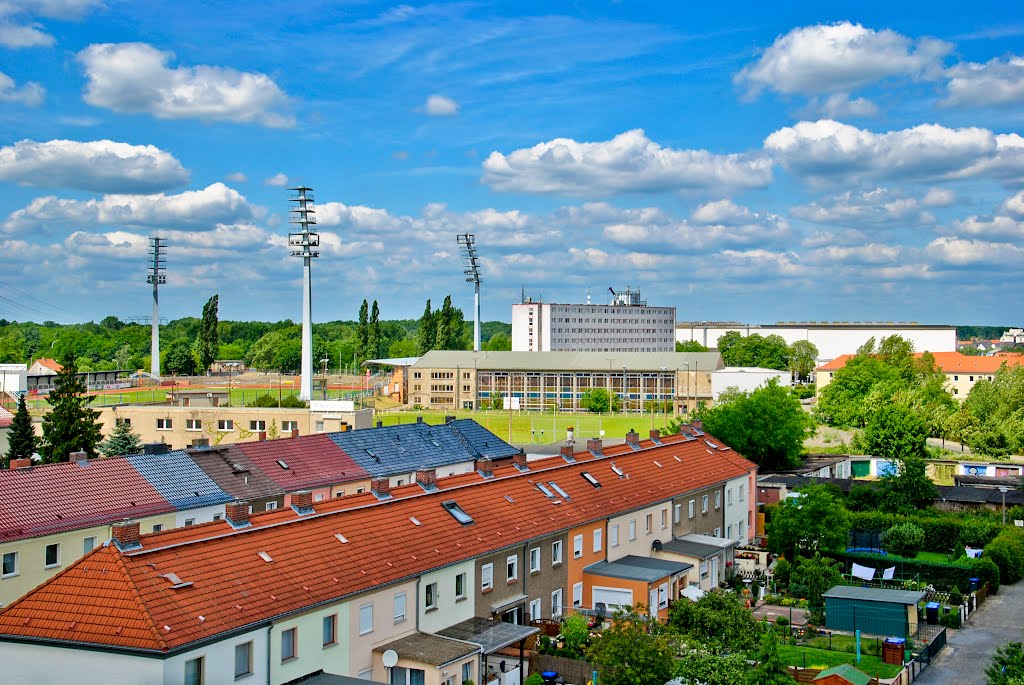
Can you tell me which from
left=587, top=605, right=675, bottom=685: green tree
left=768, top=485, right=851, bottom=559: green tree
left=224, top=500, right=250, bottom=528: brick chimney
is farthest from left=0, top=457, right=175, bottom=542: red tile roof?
left=768, top=485, right=851, bottom=559: green tree

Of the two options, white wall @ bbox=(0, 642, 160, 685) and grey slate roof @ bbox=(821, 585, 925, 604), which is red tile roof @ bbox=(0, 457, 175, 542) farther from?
grey slate roof @ bbox=(821, 585, 925, 604)

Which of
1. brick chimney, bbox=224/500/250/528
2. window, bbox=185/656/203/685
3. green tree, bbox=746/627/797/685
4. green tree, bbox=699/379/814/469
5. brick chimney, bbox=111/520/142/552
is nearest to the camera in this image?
window, bbox=185/656/203/685

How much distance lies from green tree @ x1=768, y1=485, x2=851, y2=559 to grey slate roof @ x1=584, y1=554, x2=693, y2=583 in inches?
361

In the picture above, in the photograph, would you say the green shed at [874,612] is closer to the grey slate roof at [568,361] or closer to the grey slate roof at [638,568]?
the grey slate roof at [638,568]

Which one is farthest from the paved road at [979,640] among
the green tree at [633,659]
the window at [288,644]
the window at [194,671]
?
the window at [194,671]

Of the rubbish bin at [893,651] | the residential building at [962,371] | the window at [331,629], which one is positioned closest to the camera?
the window at [331,629]

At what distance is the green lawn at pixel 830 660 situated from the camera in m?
29.2

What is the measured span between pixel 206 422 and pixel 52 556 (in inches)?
1508

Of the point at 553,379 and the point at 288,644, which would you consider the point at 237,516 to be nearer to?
the point at 288,644

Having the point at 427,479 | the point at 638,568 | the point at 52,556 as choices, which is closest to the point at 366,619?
the point at 427,479

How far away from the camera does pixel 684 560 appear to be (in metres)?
36.4

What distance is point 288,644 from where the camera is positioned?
21.9 meters

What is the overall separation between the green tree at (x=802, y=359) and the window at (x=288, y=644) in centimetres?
16626

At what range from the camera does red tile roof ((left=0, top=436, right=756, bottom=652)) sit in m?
19.9
